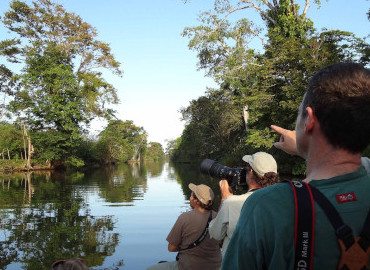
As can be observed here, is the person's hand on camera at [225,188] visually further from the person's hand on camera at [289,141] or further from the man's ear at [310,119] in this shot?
the man's ear at [310,119]

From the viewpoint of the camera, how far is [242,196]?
259 centimetres

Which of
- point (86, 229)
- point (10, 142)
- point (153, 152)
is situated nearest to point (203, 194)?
point (86, 229)

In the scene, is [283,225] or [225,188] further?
[225,188]

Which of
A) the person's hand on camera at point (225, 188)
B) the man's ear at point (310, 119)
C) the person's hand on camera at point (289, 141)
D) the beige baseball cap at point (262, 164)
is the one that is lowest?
the person's hand on camera at point (225, 188)

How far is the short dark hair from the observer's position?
0.97 meters

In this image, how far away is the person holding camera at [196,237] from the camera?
11.7 feet

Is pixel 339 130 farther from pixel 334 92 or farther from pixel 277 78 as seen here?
pixel 277 78

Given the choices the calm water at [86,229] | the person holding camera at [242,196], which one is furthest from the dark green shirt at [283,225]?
the calm water at [86,229]

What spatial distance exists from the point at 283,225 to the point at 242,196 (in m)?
1.74

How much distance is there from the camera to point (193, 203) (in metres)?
3.69

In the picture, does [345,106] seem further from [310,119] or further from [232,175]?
[232,175]

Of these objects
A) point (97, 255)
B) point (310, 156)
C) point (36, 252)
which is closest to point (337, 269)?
point (310, 156)

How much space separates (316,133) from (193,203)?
280 cm

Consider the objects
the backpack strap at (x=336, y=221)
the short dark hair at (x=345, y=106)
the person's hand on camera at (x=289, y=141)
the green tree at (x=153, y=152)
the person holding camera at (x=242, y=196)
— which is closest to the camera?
the backpack strap at (x=336, y=221)
